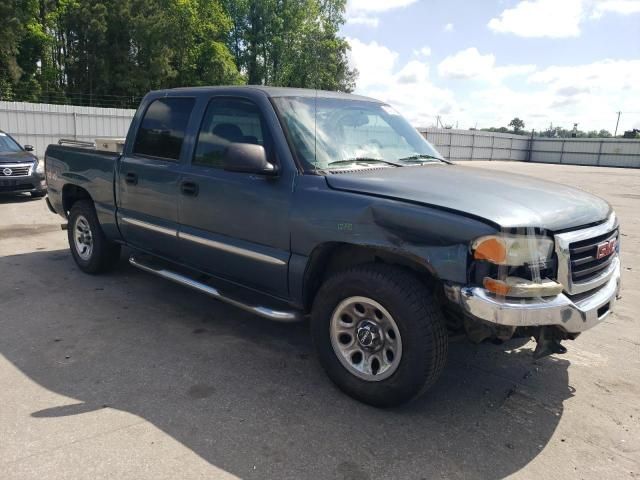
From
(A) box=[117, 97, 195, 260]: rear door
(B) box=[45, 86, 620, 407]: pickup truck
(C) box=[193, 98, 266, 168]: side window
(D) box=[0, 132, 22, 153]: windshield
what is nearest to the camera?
(B) box=[45, 86, 620, 407]: pickup truck

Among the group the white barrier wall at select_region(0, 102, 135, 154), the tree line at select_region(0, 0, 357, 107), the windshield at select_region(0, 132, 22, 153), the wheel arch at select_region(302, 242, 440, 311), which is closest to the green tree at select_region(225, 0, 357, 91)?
the tree line at select_region(0, 0, 357, 107)

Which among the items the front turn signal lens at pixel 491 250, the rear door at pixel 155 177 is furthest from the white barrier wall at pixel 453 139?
the front turn signal lens at pixel 491 250

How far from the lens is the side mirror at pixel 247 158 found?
3.40 m

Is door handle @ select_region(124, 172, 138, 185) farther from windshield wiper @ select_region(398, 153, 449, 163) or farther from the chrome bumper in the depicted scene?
the chrome bumper

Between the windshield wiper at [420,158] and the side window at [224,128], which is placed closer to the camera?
the side window at [224,128]

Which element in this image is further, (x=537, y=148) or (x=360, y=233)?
(x=537, y=148)

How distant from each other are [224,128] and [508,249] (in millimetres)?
2439

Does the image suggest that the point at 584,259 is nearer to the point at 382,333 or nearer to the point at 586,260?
the point at 586,260

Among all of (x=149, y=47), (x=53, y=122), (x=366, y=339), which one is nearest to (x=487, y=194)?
(x=366, y=339)

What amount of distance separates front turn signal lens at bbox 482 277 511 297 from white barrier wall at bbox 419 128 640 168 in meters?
42.2

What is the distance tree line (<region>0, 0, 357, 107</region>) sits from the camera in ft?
122

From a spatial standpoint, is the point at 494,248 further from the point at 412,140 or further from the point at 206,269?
the point at 206,269

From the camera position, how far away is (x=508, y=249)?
8.82ft

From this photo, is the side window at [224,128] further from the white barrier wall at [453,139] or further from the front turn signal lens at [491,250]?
the white barrier wall at [453,139]
